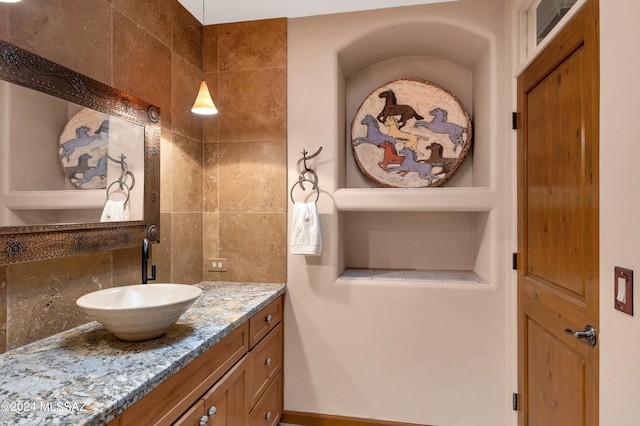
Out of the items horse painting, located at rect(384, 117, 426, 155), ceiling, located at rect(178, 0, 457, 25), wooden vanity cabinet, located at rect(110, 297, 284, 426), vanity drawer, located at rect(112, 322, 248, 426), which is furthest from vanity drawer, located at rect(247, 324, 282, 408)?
ceiling, located at rect(178, 0, 457, 25)

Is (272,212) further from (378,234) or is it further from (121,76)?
(121,76)

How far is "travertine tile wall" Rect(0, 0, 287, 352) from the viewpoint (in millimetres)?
1482

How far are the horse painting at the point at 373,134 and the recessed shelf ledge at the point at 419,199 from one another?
A: 451 millimetres

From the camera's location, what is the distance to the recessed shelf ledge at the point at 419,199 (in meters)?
1.98

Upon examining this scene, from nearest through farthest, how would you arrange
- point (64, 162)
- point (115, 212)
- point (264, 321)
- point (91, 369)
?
point (91, 369)
point (64, 162)
point (115, 212)
point (264, 321)

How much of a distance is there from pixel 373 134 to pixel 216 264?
4.68 ft

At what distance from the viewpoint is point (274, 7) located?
6.82ft

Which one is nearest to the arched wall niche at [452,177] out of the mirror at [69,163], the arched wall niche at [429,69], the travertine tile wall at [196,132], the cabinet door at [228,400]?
the arched wall niche at [429,69]

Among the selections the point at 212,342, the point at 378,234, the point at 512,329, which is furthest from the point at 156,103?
the point at 512,329

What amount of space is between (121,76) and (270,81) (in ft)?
2.96

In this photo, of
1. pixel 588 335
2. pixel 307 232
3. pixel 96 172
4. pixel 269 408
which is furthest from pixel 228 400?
pixel 588 335

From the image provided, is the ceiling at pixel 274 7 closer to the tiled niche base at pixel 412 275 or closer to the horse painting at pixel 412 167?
the horse painting at pixel 412 167

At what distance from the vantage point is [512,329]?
6.32 ft
